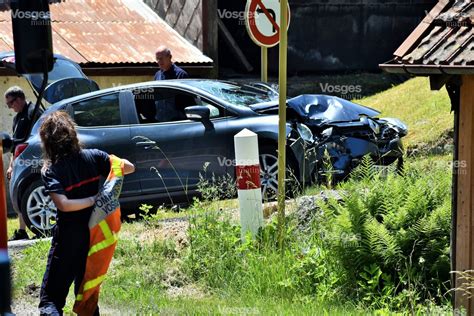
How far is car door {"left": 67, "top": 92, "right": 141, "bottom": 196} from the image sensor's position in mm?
12203

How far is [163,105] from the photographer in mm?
12508

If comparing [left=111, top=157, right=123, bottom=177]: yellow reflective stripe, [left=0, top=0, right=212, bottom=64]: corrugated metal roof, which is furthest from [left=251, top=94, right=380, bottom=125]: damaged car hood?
[left=0, top=0, right=212, bottom=64]: corrugated metal roof

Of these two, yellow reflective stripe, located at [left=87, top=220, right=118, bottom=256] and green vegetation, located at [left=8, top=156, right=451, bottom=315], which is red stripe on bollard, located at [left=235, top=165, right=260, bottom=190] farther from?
yellow reflective stripe, located at [left=87, top=220, right=118, bottom=256]

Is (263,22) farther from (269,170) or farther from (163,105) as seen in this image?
(269,170)

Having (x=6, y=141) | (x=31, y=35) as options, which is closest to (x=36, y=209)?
(x=31, y=35)

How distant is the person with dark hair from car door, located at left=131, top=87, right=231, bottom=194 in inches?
177

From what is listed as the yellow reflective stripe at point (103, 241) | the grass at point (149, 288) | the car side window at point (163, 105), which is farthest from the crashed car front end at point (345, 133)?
the yellow reflective stripe at point (103, 241)

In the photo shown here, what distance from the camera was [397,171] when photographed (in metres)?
10.0

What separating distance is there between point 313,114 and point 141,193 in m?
2.53

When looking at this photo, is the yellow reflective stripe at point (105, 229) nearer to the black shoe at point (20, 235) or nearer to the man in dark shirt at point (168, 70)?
the black shoe at point (20, 235)

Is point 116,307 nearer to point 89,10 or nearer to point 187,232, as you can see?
point 187,232

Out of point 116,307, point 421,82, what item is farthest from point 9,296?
point 421,82

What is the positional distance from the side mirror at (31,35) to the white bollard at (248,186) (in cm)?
373

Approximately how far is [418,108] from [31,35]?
1230cm
